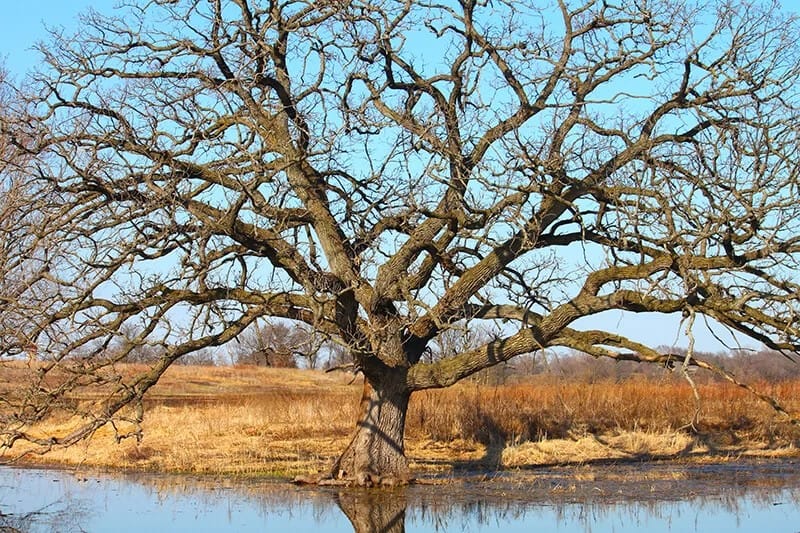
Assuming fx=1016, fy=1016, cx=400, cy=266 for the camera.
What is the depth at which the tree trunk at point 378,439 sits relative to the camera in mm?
16594

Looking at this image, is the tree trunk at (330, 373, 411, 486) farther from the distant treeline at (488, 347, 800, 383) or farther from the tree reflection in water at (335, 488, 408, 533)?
the distant treeline at (488, 347, 800, 383)

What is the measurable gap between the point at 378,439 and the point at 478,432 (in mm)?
6371

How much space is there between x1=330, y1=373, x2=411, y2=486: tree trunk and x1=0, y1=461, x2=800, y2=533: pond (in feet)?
1.73

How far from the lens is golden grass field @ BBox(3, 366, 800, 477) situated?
20.5 metres

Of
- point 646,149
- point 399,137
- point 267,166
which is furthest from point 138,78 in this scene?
point 646,149

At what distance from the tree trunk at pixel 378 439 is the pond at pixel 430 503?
1.73ft

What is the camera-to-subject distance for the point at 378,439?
16.7 metres

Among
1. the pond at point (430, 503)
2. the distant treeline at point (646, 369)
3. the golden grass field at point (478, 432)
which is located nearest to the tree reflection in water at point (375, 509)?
the pond at point (430, 503)

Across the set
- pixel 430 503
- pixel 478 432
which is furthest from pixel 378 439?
pixel 478 432

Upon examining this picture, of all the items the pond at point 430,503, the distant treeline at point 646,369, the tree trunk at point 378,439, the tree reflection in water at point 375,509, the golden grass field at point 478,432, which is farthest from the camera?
the distant treeline at point 646,369

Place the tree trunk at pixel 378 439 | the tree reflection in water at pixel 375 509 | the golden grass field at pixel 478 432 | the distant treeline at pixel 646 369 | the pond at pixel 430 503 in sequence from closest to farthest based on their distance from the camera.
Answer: the tree reflection in water at pixel 375 509 < the pond at pixel 430 503 < the tree trunk at pixel 378 439 < the golden grass field at pixel 478 432 < the distant treeline at pixel 646 369

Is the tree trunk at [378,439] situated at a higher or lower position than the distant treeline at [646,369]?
lower

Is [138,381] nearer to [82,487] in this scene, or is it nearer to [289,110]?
[82,487]

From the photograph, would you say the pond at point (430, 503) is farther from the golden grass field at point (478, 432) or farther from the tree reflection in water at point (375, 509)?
the golden grass field at point (478, 432)
